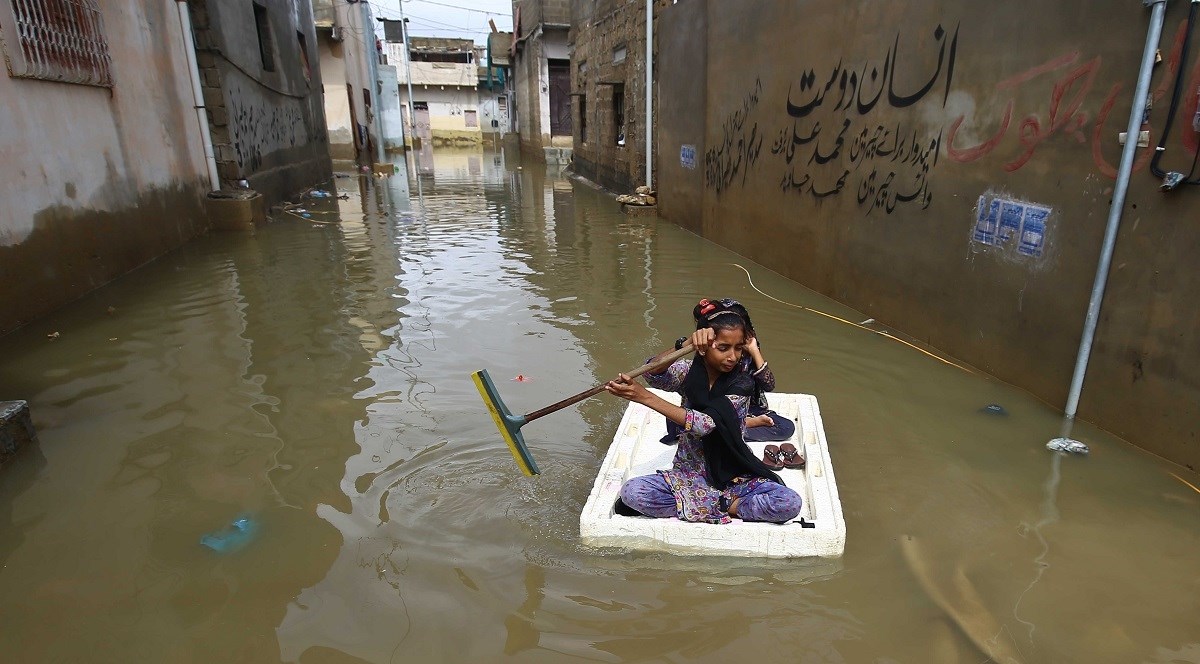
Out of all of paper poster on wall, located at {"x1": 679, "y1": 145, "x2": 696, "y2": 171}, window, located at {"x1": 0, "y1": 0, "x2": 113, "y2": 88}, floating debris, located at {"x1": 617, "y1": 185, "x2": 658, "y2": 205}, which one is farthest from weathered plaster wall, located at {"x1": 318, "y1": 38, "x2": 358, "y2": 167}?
window, located at {"x1": 0, "y1": 0, "x2": 113, "y2": 88}

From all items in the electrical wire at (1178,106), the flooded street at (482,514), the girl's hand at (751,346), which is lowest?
the flooded street at (482,514)

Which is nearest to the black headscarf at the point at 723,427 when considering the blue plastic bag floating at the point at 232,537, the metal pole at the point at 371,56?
the blue plastic bag floating at the point at 232,537

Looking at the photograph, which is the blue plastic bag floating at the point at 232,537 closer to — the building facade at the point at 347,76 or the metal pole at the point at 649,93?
the metal pole at the point at 649,93

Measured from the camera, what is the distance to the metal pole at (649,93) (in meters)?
12.7

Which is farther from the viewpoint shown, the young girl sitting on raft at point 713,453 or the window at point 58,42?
the window at point 58,42

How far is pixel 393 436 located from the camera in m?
4.03

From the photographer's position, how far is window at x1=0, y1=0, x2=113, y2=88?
6102 mm

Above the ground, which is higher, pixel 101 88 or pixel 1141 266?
pixel 101 88

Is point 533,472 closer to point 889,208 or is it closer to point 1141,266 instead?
point 1141,266

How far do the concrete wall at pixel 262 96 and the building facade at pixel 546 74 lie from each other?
10312 millimetres

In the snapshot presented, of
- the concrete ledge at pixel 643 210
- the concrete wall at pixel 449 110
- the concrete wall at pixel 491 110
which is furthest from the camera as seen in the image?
the concrete wall at pixel 491 110

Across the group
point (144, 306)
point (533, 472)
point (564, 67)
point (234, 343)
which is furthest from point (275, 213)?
point (564, 67)

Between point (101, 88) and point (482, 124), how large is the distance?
42.3 metres

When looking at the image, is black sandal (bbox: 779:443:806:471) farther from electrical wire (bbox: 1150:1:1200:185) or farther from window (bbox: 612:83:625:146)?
window (bbox: 612:83:625:146)
